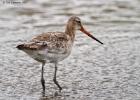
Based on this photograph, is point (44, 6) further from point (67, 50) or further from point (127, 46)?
point (67, 50)

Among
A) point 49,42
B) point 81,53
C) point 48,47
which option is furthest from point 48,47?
point 81,53

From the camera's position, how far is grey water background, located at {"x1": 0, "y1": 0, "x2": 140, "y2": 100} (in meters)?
9.36

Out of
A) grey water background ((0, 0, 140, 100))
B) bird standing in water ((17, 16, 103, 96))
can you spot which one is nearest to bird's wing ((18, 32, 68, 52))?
bird standing in water ((17, 16, 103, 96))

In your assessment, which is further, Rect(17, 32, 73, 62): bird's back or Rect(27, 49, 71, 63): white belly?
Rect(27, 49, 71, 63): white belly

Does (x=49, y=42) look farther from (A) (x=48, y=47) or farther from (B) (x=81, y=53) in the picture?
(B) (x=81, y=53)

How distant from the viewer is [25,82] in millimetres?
9766

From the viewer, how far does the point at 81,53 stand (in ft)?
39.0

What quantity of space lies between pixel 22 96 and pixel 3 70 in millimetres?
1557

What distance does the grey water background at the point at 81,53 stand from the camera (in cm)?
936

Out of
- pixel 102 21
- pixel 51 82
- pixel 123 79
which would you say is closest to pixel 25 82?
pixel 51 82

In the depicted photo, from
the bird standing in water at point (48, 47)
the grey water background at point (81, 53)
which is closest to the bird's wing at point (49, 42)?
the bird standing in water at point (48, 47)

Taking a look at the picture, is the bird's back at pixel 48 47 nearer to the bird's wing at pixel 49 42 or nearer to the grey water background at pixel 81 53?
the bird's wing at pixel 49 42

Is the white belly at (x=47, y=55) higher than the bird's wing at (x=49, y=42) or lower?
lower

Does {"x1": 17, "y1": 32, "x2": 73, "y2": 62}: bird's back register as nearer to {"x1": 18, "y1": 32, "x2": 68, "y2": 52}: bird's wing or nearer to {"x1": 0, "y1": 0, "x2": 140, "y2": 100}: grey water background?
{"x1": 18, "y1": 32, "x2": 68, "y2": 52}: bird's wing
